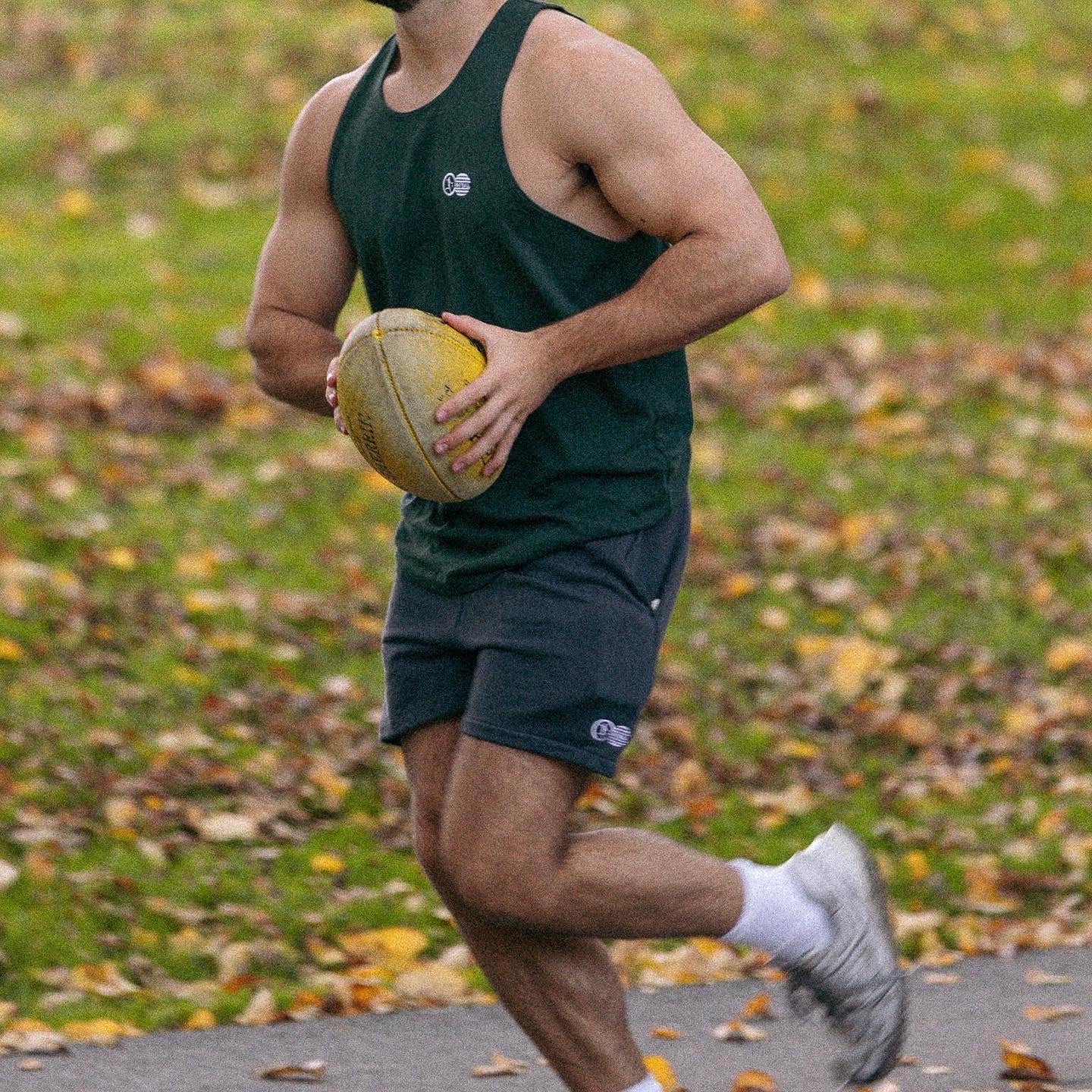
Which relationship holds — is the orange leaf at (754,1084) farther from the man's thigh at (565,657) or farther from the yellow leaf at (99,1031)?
the yellow leaf at (99,1031)

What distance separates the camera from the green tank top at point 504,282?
3.45 metres

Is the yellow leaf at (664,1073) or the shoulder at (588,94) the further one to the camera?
the yellow leaf at (664,1073)

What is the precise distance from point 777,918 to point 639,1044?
1.14 metres

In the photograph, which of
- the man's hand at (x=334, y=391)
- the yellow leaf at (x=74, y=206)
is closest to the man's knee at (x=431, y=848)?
the man's hand at (x=334, y=391)

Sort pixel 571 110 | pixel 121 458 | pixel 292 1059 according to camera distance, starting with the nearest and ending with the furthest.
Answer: pixel 571 110
pixel 292 1059
pixel 121 458

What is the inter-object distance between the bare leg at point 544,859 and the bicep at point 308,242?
100cm

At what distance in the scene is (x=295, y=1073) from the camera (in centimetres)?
449

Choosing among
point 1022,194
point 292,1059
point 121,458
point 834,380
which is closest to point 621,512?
point 292,1059

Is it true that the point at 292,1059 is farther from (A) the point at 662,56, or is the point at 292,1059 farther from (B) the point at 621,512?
(A) the point at 662,56

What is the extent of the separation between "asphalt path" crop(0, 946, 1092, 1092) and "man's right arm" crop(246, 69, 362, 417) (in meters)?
1.56

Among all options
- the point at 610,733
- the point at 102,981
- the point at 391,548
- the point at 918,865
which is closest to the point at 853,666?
the point at 918,865

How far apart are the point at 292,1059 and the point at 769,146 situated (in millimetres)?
9564

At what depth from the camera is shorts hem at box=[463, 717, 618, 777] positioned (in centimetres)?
346

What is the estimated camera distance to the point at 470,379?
341 cm
